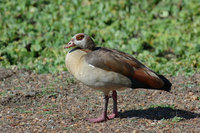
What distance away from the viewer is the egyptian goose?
570 centimetres

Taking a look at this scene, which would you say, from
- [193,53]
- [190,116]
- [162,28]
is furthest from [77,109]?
[162,28]

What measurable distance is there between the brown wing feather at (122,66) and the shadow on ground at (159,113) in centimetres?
61

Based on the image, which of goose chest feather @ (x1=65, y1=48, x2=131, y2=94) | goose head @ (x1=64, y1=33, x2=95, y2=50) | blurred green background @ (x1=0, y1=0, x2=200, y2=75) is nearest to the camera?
goose chest feather @ (x1=65, y1=48, x2=131, y2=94)

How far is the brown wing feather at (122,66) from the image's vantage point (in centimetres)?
574

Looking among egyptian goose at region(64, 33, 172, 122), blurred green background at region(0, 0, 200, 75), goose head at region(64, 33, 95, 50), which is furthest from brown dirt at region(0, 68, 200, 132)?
goose head at region(64, 33, 95, 50)

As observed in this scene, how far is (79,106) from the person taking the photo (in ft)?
21.5

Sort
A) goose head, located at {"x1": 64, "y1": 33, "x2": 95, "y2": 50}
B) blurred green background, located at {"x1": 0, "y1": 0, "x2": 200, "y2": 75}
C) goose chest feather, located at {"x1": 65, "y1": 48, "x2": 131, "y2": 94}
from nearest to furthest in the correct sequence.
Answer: goose chest feather, located at {"x1": 65, "y1": 48, "x2": 131, "y2": 94} → goose head, located at {"x1": 64, "y1": 33, "x2": 95, "y2": 50} → blurred green background, located at {"x1": 0, "y1": 0, "x2": 200, "y2": 75}

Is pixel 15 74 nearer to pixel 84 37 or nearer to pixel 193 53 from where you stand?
pixel 84 37

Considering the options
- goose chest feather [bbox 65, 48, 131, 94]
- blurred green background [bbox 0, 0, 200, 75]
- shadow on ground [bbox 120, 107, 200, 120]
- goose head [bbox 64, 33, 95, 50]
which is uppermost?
blurred green background [bbox 0, 0, 200, 75]

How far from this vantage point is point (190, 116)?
6.18m

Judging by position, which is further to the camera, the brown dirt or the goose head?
the goose head

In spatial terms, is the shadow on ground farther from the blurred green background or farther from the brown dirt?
the blurred green background

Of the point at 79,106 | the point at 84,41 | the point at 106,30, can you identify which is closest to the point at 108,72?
the point at 84,41

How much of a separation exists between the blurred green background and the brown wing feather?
247 centimetres
